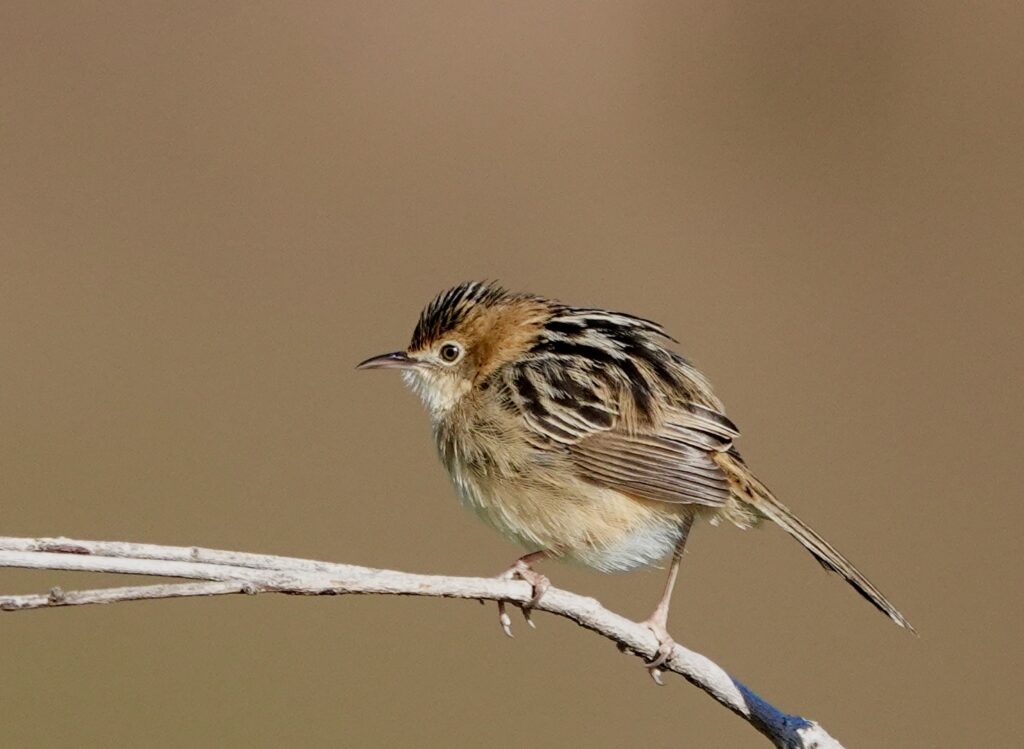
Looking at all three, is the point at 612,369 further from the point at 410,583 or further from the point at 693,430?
the point at 410,583

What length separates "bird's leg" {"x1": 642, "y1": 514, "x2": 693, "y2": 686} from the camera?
355 cm

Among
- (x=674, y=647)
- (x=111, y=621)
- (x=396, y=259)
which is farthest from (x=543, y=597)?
(x=396, y=259)

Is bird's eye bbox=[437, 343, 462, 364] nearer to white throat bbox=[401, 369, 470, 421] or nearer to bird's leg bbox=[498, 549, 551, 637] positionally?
white throat bbox=[401, 369, 470, 421]

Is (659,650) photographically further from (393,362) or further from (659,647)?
Result: (393,362)

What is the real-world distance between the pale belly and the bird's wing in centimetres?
8

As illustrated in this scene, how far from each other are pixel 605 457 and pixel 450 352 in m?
0.96

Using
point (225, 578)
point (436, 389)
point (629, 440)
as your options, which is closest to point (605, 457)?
point (629, 440)

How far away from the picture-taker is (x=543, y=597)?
3330mm

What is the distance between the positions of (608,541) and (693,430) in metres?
0.52

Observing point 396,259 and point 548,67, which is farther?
point 548,67

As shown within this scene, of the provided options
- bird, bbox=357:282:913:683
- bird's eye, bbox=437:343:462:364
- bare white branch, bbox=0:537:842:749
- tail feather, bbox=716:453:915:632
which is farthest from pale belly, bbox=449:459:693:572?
bare white branch, bbox=0:537:842:749

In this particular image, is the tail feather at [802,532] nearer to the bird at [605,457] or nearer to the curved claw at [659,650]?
the bird at [605,457]

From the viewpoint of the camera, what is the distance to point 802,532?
452cm

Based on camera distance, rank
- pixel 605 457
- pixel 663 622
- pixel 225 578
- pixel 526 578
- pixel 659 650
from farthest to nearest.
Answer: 1. pixel 605 457
2. pixel 663 622
3. pixel 526 578
4. pixel 659 650
5. pixel 225 578
